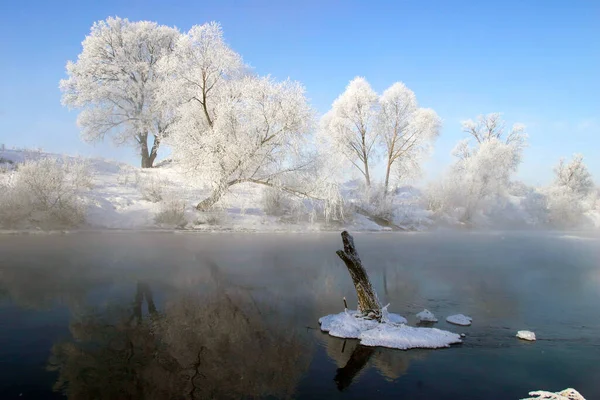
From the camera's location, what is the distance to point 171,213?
80.8 feet

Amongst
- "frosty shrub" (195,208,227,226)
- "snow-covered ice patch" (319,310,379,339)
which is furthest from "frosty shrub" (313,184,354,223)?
"snow-covered ice patch" (319,310,379,339)

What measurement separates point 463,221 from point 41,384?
34.9 m

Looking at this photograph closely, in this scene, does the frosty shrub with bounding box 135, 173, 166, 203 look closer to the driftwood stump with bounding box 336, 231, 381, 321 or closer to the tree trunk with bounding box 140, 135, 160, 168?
the tree trunk with bounding box 140, 135, 160, 168

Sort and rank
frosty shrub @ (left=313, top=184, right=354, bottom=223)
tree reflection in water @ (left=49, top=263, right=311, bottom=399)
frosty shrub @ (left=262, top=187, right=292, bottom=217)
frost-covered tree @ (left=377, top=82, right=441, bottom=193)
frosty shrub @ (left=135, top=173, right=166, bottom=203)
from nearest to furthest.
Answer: tree reflection in water @ (left=49, top=263, right=311, bottom=399) < frosty shrub @ (left=135, top=173, right=166, bottom=203) < frosty shrub @ (left=313, top=184, right=354, bottom=223) < frosty shrub @ (left=262, top=187, right=292, bottom=217) < frost-covered tree @ (left=377, top=82, right=441, bottom=193)

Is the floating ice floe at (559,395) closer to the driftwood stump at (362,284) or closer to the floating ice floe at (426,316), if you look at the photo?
the floating ice floe at (426,316)

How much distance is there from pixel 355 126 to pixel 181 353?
32.7 m

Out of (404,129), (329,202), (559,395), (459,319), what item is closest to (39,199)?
(329,202)

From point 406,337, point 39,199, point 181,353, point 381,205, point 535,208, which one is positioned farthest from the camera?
point 535,208

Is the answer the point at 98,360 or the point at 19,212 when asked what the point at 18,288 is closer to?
the point at 98,360

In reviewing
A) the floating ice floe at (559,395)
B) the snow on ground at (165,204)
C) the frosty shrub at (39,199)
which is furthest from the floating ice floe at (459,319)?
the frosty shrub at (39,199)

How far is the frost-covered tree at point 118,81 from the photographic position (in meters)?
33.0

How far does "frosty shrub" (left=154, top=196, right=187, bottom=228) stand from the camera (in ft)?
80.1

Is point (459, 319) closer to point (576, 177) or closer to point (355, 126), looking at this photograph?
point (355, 126)

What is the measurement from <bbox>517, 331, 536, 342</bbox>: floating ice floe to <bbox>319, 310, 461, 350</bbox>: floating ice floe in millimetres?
1288
